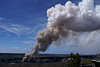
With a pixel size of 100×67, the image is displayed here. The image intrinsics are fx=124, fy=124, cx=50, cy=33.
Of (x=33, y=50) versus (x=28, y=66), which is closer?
(x=33, y=50)

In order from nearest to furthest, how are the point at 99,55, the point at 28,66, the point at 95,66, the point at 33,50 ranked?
the point at 95,66 < the point at 99,55 < the point at 33,50 < the point at 28,66

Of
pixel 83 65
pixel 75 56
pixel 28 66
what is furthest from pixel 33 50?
pixel 75 56

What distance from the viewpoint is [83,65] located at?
65125mm

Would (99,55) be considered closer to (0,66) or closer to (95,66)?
(95,66)

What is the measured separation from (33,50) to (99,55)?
43.5m

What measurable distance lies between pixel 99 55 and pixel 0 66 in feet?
273

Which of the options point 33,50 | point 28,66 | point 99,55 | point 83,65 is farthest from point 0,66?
point 99,55

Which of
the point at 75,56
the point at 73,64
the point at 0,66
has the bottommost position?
the point at 0,66

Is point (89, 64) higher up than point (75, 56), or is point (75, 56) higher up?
point (75, 56)

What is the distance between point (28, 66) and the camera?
105m

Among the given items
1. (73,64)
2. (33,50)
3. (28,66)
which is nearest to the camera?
(73,64)

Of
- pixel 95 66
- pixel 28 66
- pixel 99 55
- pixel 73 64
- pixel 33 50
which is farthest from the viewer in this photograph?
pixel 28 66

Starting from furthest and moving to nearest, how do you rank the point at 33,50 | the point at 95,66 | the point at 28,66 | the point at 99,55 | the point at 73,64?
the point at 28,66
the point at 33,50
the point at 99,55
the point at 95,66
the point at 73,64

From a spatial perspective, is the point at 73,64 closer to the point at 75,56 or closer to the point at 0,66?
the point at 75,56
